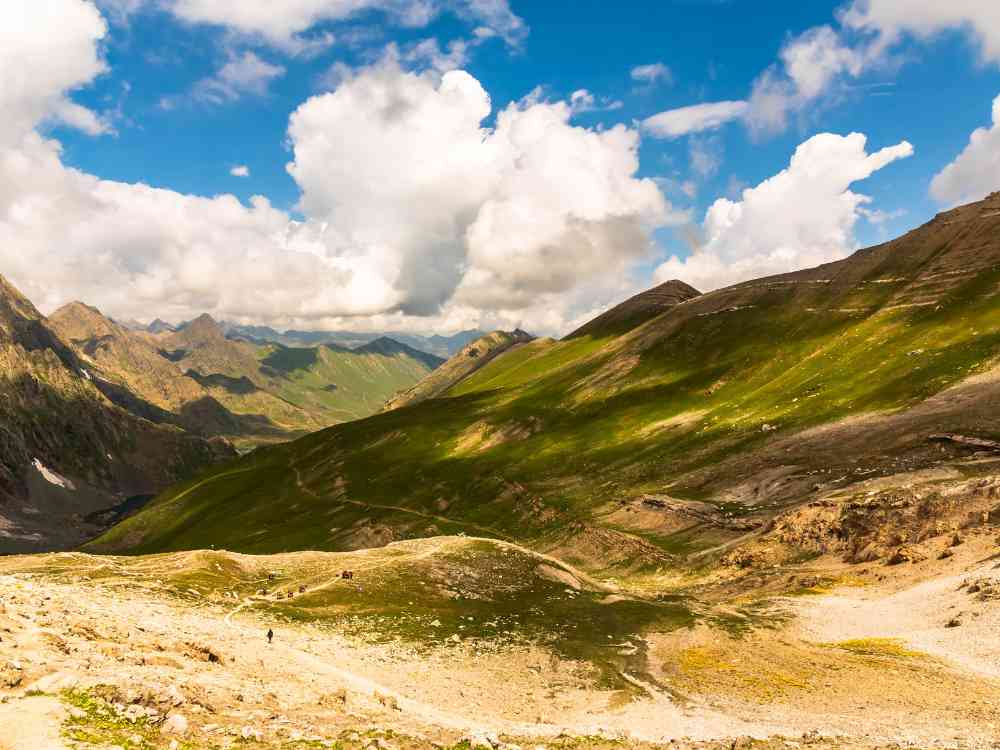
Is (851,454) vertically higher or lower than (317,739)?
lower

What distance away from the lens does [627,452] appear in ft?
481

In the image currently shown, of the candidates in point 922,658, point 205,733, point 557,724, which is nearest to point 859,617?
point 922,658

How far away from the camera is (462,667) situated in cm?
4131

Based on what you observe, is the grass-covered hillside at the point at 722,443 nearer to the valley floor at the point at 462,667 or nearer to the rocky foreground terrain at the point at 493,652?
the rocky foreground terrain at the point at 493,652

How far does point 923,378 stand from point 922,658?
305 feet

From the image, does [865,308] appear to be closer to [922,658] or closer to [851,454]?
[851,454]

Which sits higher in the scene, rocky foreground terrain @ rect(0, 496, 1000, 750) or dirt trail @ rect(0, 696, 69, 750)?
dirt trail @ rect(0, 696, 69, 750)

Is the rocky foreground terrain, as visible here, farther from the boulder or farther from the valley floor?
the valley floor

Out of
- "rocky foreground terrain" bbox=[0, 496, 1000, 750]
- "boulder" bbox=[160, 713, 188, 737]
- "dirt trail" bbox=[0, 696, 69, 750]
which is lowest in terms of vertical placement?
"rocky foreground terrain" bbox=[0, 496, 1000, 750]

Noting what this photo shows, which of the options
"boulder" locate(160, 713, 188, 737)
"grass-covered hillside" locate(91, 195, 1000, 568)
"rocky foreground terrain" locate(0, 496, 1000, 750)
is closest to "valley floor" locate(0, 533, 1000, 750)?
"boulder" locate(160, 713, 188, 737)

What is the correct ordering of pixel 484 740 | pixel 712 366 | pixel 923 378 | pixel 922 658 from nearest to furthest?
pixel 484 740 → pixel 922 658 → pixel 923 378 → pixel 712 366

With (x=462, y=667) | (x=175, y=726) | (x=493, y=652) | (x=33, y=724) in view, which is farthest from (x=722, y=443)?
(x=33, y=724)

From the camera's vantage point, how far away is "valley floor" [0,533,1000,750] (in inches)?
906

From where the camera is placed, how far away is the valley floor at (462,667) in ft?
75.5
